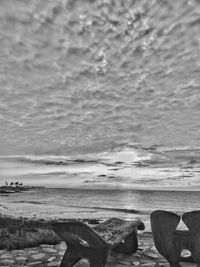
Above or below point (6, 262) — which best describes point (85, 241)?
above

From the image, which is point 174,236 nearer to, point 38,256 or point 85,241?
point 85,241

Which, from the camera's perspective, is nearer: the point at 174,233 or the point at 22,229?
the point at 174,233

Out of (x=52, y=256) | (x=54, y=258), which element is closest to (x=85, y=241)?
(x=54, y=258)

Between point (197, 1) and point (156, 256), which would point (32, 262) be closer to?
point (156, 256)

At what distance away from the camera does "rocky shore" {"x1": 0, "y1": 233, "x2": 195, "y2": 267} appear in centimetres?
530

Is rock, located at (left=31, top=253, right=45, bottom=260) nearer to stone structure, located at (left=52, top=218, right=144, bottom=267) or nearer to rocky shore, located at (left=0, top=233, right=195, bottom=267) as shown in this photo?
rocky shore, located at (left=0, top=233, right=195, bottom=267)

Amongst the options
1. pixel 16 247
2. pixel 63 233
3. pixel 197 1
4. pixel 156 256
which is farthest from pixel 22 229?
pixel 197 1

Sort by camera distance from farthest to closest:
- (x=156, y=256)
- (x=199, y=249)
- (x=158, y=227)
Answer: (x=156, y=256) < (x=158, y=227) < (x=199, y=249)

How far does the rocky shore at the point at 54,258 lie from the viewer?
5301 mm

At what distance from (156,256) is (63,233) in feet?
9.13

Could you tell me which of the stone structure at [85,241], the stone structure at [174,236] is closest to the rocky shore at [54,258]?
the stone structure at [174,236]

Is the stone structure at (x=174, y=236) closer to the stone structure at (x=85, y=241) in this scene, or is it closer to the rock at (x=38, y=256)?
the stone structure at (x=85, y=241)

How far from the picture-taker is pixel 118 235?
4852 millimetres

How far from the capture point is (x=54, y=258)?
5688 mm
